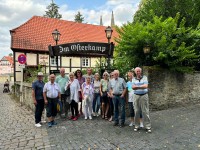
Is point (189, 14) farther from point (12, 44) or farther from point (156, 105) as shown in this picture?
point (12, 44)

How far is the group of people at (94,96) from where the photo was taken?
6730 mm

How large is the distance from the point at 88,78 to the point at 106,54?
6.55ft

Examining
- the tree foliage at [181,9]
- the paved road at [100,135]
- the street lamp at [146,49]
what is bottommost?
the paved road at [100,135]

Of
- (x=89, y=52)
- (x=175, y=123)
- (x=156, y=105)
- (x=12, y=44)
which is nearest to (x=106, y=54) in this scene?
(x=89, y=52)

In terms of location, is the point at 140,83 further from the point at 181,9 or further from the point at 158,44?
the point at 181,9

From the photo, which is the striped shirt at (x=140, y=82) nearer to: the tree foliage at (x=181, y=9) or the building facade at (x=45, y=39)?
the tree foliage at (x=181, y=9)

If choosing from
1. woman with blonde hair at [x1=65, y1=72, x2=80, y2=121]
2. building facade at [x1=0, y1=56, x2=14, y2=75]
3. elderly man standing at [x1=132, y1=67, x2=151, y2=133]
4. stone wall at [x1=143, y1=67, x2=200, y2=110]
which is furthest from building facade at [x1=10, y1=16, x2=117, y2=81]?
building facade at [x1=0, y1=56, x2=14, y2=75]

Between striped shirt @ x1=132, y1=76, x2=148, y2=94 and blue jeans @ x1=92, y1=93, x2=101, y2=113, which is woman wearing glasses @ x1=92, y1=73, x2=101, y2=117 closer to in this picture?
blue jeans @ x1=92, y1=93, x2=101, y2=113

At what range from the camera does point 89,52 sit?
9602 mm

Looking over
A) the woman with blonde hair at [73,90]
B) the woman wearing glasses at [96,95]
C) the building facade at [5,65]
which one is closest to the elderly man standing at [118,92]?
the woman wearing glasses at [96,95]

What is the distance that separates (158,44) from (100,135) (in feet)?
15.3

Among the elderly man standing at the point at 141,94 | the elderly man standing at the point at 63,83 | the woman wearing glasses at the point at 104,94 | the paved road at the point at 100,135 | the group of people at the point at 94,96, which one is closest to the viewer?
the paved road at the point at 100,135

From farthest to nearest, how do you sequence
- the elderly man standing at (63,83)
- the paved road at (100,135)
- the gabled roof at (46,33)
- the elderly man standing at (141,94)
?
the gabled roof at (46,33), the elderly man standing at (63,83), the elderly man standing at (141,94), the paved road at (100,135)

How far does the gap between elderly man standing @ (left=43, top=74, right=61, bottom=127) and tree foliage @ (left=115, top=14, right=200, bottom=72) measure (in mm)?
3234
